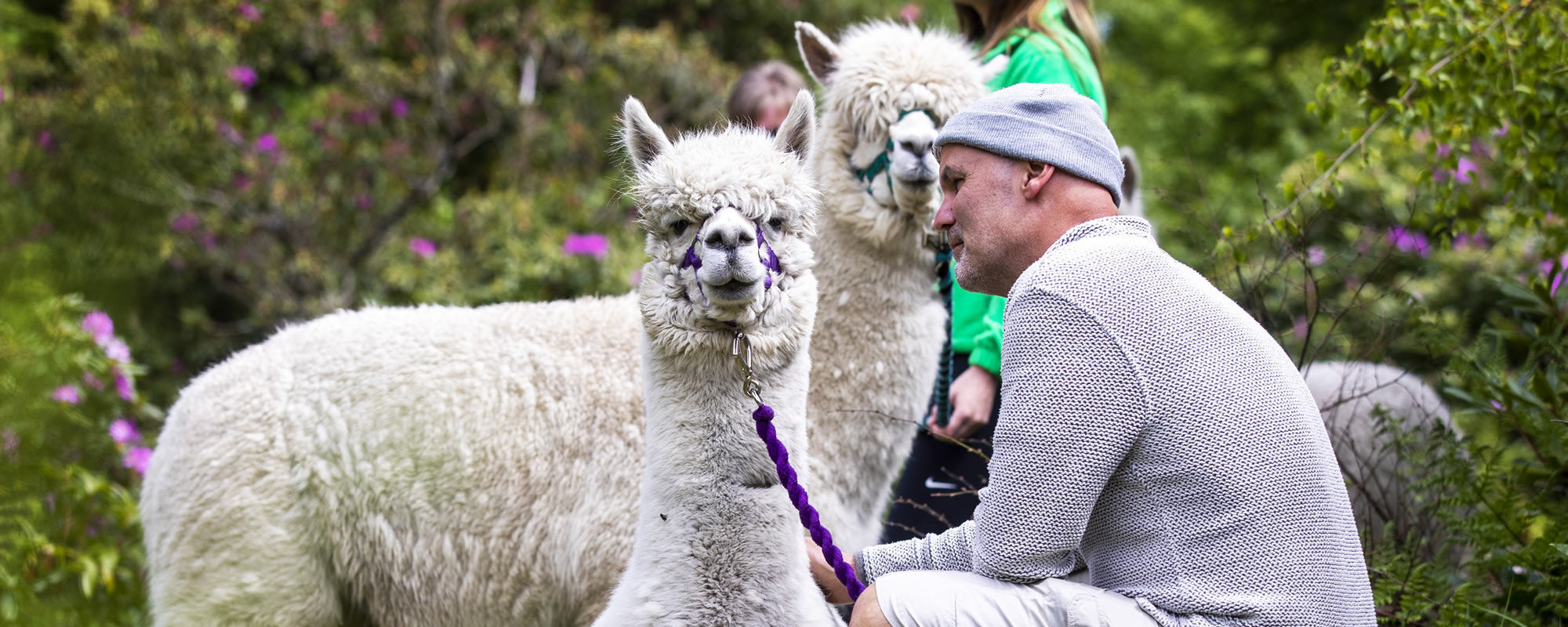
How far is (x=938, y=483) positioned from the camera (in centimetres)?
310

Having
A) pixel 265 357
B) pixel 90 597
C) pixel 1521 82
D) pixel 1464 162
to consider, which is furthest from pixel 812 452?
pixel 1464 162

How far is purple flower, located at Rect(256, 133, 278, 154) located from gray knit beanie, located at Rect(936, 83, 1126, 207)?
5716 millimetres

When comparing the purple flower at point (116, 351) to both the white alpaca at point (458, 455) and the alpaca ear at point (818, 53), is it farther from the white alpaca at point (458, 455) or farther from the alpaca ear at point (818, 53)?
the alpaca ear at point (818, 53)

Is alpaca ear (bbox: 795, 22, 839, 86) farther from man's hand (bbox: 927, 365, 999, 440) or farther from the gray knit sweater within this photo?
the gray knit sweater

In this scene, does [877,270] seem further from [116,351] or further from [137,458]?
[116,351]

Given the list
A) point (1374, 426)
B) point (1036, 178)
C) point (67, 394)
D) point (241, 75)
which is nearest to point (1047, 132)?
point (1036, 178)

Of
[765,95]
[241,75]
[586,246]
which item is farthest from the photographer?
[241,75]

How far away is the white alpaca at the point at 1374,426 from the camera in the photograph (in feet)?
10.8

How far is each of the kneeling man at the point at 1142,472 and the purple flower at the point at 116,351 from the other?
3.70m

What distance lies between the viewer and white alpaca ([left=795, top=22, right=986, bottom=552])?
2.88 m

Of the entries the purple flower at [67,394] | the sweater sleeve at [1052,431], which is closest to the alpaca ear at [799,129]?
the sweater sleeve at [1052,431]

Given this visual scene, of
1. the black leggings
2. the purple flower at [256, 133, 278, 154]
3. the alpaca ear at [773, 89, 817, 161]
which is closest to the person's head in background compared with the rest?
the black leggings

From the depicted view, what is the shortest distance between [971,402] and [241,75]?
5.58 metres

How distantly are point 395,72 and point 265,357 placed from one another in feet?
14.5
